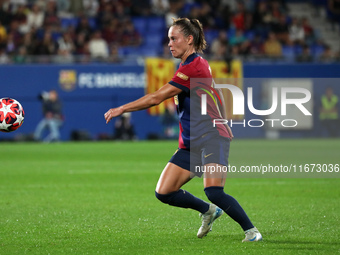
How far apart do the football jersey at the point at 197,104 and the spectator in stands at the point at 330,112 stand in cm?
2289

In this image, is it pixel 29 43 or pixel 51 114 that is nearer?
pixel 51 114

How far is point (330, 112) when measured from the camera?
1114 inches

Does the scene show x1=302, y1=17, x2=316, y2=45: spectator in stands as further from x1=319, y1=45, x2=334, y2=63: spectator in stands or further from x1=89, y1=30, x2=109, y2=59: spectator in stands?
x1=89, y1=30, x2=109, y2=59: spectator in stands

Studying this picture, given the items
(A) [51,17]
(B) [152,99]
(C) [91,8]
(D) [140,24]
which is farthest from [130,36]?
(B) [152,99]

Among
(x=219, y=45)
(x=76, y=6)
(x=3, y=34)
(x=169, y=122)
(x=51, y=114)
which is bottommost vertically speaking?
(x=169, y=122)

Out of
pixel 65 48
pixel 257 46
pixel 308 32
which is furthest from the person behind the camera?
pixel 308 32

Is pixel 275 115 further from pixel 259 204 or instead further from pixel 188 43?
pixel 188 43

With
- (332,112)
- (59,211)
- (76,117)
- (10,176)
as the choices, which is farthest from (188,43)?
(332,112)

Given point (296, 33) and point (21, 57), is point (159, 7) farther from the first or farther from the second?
point (21, 57)

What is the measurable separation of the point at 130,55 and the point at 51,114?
15.1ft

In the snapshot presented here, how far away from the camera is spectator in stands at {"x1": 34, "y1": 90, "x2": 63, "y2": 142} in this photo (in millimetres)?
25141

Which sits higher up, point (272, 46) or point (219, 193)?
point (272, 46)

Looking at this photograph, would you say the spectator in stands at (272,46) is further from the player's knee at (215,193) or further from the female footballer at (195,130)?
the player's knee at (215,193)

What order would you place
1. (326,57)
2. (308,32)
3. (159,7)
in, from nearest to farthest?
1. (326,57)
2. (159,7)
3. (308,32)
